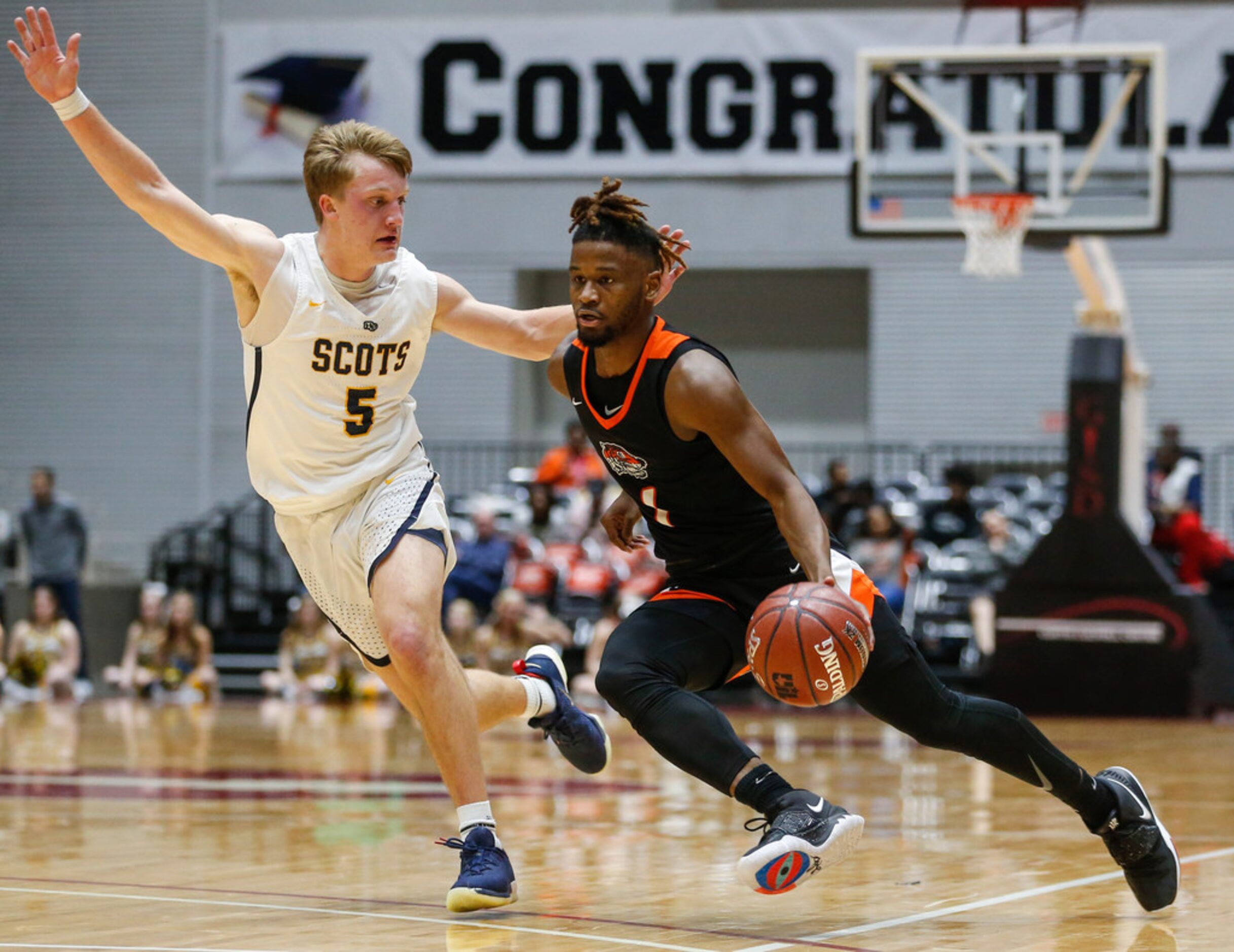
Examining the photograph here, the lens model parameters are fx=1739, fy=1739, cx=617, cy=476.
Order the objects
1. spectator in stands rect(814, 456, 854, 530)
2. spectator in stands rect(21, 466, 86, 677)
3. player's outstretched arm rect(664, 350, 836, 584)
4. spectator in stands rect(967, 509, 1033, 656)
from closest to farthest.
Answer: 1. player's outstretched arm rect(664, 350, 836, 584)
2. spectator in stands rect(967, 509, 1033, 656)
3. spectator in stands rect(814, 456, 854, 530)
4. spectator in stands rect(21, 466, 86, 677)

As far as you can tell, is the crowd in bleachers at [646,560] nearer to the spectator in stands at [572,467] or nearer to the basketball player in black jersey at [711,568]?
the spectator in stands at [572,467]

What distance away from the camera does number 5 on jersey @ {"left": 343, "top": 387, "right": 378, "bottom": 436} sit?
4973 mm

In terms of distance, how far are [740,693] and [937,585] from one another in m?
2.04

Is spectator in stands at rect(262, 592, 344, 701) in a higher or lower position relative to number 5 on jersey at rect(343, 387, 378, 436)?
lower

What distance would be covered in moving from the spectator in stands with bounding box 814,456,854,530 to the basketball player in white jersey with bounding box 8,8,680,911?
1107 centimetres

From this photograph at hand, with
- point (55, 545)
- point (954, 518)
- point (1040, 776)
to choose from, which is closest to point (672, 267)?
point (1040, 776)

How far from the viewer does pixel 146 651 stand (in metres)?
16.4

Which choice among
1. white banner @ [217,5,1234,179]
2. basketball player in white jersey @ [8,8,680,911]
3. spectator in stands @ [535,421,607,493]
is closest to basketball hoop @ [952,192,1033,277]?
spectator in stands @ [535,421,607,493]

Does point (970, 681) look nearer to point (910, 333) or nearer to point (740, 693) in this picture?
point (740, 693)

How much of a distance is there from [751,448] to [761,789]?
2.75ft

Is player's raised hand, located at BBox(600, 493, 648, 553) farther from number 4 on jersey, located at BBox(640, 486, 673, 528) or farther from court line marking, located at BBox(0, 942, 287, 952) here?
court line marking, located at BBox(0, 942, 287, 952)

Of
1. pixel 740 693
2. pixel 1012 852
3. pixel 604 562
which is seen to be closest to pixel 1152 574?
pixel 740 693

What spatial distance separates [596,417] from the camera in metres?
4.57

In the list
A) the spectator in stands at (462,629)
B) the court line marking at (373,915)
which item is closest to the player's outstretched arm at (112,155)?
the court line marking at (373,915)
